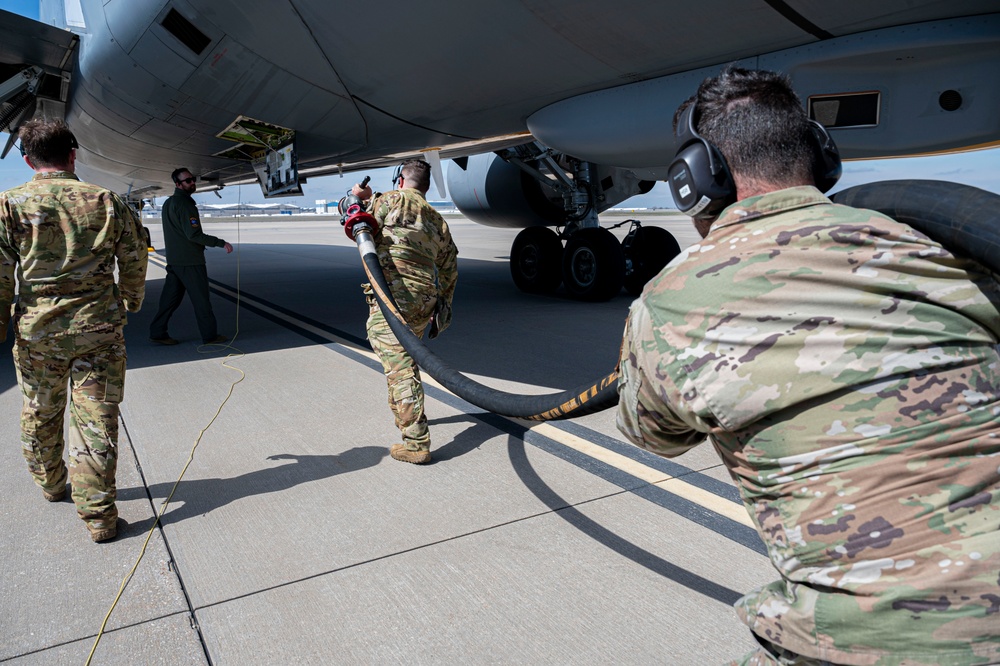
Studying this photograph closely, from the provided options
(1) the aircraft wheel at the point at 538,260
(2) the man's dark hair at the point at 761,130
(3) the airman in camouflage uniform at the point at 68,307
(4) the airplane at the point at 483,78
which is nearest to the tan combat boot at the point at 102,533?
(3) the airman in camouflage uniform at the point at 68,307

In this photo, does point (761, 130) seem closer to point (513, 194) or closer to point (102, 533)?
point (102, 533)

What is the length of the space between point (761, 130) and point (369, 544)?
7.93ft

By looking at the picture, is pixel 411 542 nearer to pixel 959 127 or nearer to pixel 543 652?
pixel 543 652

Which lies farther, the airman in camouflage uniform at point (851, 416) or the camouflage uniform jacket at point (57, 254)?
the camouflage uniform jacket at point (57, 254)

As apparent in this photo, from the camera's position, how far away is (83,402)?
3.24 metres

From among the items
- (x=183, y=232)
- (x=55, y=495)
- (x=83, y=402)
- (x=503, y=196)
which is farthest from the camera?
(x=503, y=196)

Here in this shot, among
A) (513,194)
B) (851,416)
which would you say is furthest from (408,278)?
(513,194)

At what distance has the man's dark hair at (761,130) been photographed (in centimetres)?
141

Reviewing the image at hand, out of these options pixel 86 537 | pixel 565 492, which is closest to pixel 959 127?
pixel 565 492

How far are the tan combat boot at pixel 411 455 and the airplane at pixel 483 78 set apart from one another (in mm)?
2729

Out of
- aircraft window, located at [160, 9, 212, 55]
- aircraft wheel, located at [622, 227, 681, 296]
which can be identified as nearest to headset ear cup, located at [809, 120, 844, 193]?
aircraft window, located at [160, 9, 212, 55]

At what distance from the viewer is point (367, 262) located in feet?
12.0

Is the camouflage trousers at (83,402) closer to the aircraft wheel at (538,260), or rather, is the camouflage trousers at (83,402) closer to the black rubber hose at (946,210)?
the black rubber hose at (946,210)

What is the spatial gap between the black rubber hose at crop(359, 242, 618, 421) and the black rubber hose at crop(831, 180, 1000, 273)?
0.74 metres
